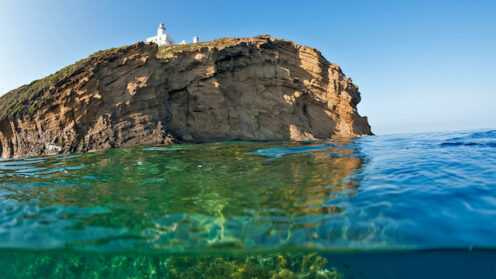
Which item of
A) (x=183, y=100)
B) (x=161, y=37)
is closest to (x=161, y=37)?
(x=161, y=37)

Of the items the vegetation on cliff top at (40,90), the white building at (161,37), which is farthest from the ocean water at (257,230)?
the white building at (161,37)

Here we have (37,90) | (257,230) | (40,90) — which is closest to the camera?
(257,230)

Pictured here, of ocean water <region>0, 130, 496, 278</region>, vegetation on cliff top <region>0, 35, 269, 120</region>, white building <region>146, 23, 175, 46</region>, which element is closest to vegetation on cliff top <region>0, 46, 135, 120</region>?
vegetation on cliff top <region>0, 35, 269, 120</region>

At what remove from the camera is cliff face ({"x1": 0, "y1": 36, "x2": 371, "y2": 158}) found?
519 inches

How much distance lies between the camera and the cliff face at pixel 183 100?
1317 cm

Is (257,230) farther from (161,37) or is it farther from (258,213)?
(161,37)

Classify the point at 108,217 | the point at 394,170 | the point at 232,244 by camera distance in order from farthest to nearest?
the point at 394,170
the point at 108,217
the point at 232,244

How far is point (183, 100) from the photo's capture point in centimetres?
1727

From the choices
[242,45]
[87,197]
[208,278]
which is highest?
[242,45]

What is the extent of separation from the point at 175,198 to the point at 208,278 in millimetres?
1339

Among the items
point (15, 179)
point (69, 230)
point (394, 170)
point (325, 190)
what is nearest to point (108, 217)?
point (69, 230)

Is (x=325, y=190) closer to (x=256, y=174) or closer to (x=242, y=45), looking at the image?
(x=256, y=174)

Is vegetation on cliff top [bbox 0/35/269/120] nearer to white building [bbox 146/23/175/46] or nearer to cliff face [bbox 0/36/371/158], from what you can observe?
cliff face [bbox 0/36/371/158]

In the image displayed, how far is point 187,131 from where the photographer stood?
17000mm
